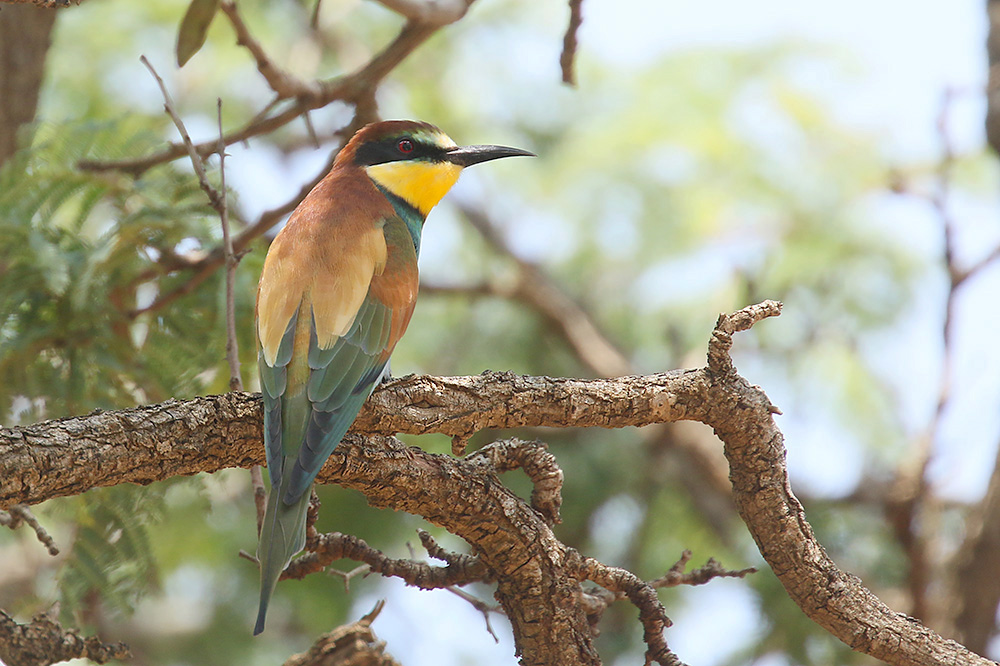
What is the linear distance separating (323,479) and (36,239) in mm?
1378

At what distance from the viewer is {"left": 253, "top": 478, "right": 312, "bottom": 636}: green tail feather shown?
181 centimetres

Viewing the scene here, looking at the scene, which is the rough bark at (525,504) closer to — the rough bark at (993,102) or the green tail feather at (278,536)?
the green tail feather at (278,536)

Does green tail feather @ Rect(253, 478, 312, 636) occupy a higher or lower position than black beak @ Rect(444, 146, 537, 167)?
lower

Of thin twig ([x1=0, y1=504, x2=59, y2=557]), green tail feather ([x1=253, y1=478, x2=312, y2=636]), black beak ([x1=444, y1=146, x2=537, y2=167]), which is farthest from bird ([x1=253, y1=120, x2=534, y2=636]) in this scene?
thin twig ([x1=0, y1=504, x2=59, y2=557])

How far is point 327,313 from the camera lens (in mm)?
2221

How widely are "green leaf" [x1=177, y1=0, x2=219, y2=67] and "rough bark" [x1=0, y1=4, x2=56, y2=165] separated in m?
1.08

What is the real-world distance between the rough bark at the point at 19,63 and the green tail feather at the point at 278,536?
7.68 ft

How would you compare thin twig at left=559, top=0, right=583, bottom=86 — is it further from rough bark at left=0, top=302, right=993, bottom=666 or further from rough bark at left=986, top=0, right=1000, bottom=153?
rough bark at left=986, top=0, right=1000, bottom=153

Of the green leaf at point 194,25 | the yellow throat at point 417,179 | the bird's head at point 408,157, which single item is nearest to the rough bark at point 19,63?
the green leaf at point 194,25

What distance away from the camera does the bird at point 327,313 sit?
1.87m

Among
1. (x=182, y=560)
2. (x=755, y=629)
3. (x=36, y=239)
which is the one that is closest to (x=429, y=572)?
(x=36, y=239)

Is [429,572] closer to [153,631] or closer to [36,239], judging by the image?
[36,239]

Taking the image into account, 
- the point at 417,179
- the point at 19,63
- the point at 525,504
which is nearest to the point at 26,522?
the point at 525,504

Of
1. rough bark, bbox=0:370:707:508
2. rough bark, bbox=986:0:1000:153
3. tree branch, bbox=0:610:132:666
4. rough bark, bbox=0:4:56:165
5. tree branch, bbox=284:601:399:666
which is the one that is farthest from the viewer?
rough bark, bbox=986:0:1000:153
